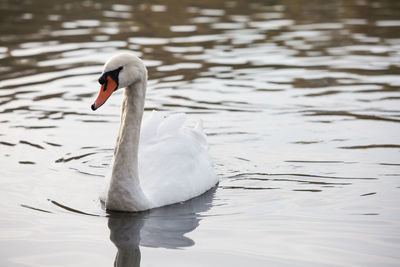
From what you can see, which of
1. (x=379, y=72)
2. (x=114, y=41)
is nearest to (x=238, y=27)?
(x=114, y=41)

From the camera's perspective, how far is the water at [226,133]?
7754 mm

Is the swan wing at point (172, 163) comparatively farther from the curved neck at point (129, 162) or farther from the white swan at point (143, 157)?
the curved neck at point (129, 162)

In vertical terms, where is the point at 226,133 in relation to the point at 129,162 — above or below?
→ below

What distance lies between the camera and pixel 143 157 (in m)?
9.22

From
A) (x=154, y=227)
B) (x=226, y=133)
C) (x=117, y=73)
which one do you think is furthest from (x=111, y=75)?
(x=226, y=133)

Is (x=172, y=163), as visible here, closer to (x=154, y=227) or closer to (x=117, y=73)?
(x=154, y=227)

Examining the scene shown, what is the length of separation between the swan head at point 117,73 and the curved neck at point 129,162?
0.65ft

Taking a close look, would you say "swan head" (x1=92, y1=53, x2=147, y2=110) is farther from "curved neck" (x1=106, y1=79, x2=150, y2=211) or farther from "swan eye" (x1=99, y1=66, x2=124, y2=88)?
"curved neck" (x1=106, y1=79, x2=150, y2=211)

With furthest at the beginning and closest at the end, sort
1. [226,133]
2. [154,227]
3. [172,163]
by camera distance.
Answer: [226,133], [172,163], [154,227]

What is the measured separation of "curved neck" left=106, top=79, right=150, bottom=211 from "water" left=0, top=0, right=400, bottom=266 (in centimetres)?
16

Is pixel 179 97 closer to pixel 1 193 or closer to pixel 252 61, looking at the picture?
pixel 252 61

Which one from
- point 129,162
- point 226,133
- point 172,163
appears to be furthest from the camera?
point 226,133

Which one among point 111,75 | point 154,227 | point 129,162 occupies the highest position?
point 111,75

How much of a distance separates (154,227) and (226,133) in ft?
12.5
